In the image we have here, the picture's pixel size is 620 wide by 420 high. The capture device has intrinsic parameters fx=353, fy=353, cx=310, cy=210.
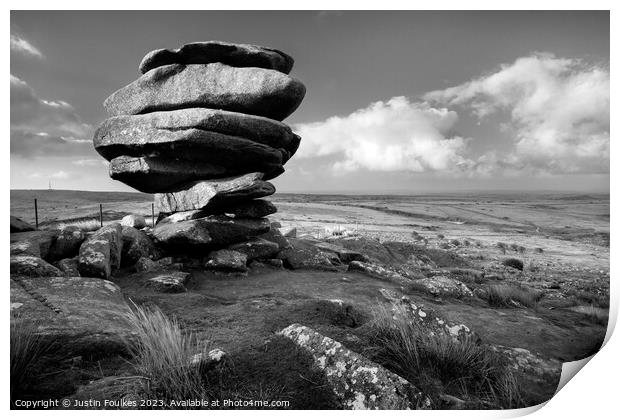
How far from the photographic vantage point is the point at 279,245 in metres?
11.1

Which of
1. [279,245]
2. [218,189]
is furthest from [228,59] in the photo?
[279,245]

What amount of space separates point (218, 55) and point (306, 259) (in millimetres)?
6260

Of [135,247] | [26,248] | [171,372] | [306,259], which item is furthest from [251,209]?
[171,372]

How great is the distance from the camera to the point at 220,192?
32.3 feet

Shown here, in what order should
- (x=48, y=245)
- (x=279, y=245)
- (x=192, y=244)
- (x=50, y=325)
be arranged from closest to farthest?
1. (x=50, y=325)
2. (x=48, y=245)
3. (x=192, y=244)
4. (x=279, y=245)

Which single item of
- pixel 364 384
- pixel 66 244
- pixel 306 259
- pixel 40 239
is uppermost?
pixel 40 239

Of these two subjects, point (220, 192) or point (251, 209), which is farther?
point (251, 209)

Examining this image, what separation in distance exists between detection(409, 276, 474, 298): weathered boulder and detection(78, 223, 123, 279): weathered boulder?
7124mm

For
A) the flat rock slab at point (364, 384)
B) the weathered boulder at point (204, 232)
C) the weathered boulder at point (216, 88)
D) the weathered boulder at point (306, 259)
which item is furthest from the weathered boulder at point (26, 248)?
the flat rock slab at point (364, 384)

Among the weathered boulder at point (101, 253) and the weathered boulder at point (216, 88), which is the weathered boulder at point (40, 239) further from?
the weathered boulder at point (216, 88)

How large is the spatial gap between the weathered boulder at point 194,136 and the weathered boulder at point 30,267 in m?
4.19

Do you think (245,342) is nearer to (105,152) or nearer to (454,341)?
(454,341)

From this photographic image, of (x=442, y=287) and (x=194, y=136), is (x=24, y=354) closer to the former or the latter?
(x=194, y=136)

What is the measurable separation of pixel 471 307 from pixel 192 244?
6.98 metres
